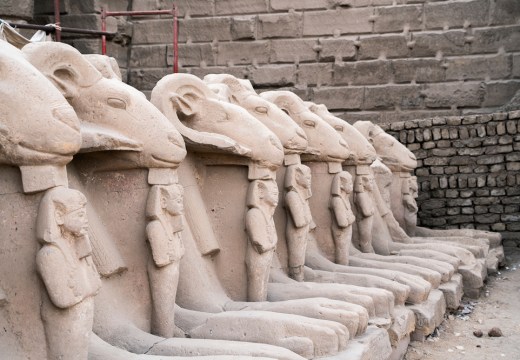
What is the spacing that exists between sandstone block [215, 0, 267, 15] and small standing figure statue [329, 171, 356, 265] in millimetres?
5814

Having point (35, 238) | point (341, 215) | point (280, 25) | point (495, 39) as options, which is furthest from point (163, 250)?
point (495, 39)

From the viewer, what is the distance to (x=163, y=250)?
11.9 feet

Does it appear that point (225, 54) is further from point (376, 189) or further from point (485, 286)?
point (485, 286)

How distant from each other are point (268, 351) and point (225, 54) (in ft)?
27.3

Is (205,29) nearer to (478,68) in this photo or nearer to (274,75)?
(274,75)

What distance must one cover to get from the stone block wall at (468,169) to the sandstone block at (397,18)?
6.01 feet

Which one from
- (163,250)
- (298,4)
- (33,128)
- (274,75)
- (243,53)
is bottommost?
(163,250)

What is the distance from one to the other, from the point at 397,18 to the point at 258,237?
7.00 meters

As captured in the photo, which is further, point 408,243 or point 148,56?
point 148,56

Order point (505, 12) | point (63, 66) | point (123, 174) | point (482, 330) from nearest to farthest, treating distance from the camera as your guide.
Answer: point (63, 66) < point (123, 174) < point (482, 330) < point (505, 12)

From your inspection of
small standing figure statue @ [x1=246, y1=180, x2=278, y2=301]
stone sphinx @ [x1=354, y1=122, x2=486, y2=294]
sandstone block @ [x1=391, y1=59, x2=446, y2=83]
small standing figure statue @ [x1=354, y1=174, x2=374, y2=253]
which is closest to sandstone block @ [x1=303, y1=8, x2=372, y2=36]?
sandstone block @ [x1=391, y1=59, x2=446, y2=83]

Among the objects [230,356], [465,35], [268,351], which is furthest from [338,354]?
[465,35]

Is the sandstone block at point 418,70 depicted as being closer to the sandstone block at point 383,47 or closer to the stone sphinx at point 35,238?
the sandstone block at point 383,47

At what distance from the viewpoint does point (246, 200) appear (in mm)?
4488
